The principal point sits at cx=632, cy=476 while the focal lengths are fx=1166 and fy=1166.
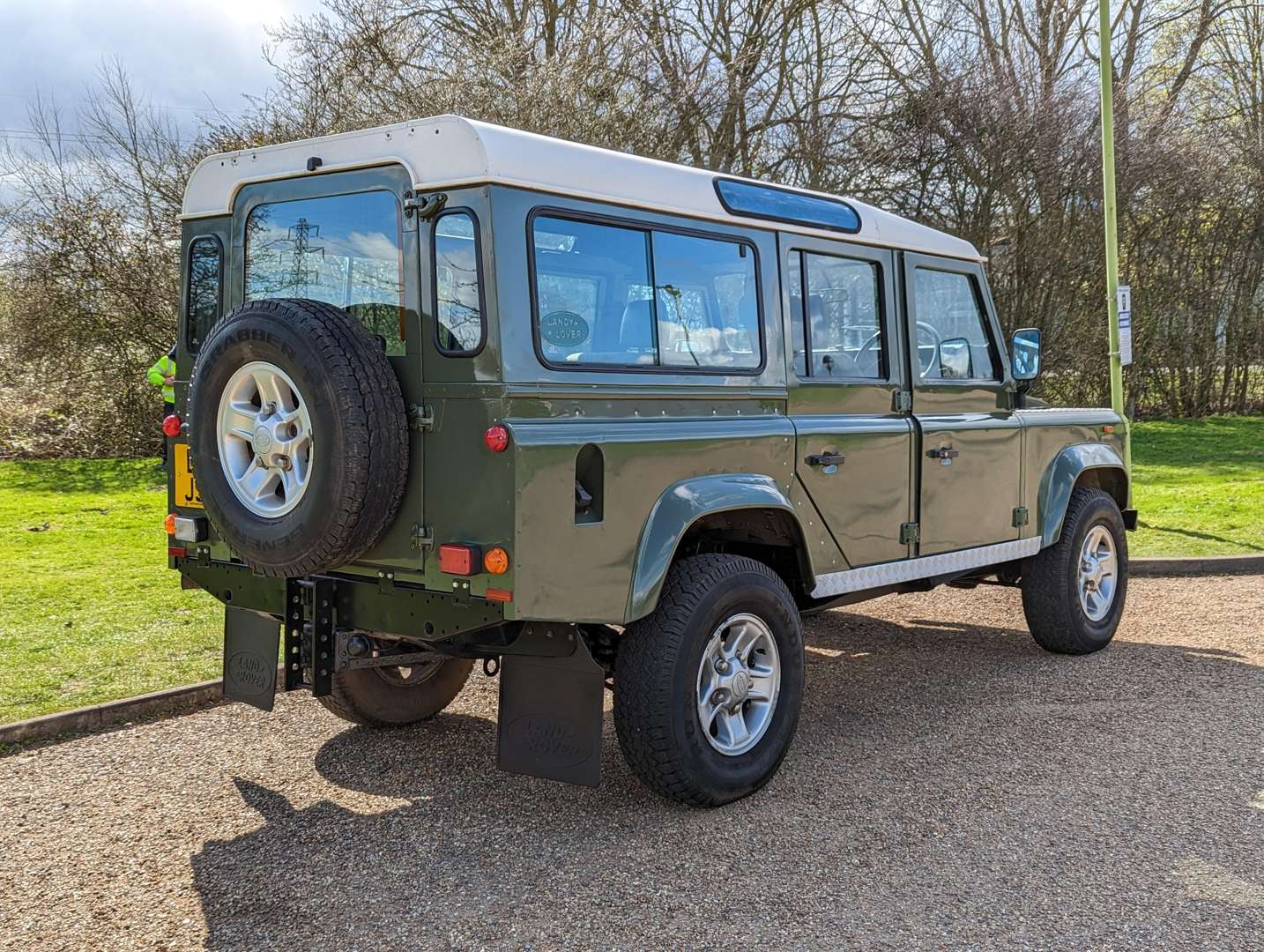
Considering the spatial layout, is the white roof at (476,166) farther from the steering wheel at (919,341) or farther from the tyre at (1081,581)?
the tyre at (1081,581)

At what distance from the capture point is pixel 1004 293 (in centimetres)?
1816

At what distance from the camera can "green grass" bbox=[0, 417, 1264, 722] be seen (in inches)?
227

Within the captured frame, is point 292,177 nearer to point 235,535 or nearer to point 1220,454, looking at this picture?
point 235,535

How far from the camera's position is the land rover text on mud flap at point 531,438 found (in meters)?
3.71

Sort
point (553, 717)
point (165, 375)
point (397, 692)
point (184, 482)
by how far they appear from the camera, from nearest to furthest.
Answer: point (553, 717) → point (184, 482) → point (397, 692) → point (165, 375)

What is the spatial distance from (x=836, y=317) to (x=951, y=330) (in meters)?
1.00

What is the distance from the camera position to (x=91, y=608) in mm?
7129

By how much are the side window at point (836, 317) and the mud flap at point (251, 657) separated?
7.76ft

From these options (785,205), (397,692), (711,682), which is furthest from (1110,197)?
(397,692)

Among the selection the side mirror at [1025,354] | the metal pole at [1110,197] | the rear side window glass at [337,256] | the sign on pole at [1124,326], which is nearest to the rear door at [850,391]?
the side mirror at [1025,354]

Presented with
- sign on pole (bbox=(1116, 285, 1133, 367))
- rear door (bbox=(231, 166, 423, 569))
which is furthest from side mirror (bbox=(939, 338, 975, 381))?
sign on pole (bbox=(1116, 285, 1133, 367))

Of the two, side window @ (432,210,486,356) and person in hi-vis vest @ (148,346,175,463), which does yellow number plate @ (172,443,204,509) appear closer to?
side window @ (432,210,486,356)

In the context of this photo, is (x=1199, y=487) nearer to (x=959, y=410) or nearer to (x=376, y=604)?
(x=959, y=410)

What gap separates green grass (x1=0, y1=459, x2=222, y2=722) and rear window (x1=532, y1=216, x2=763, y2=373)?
117 inches
